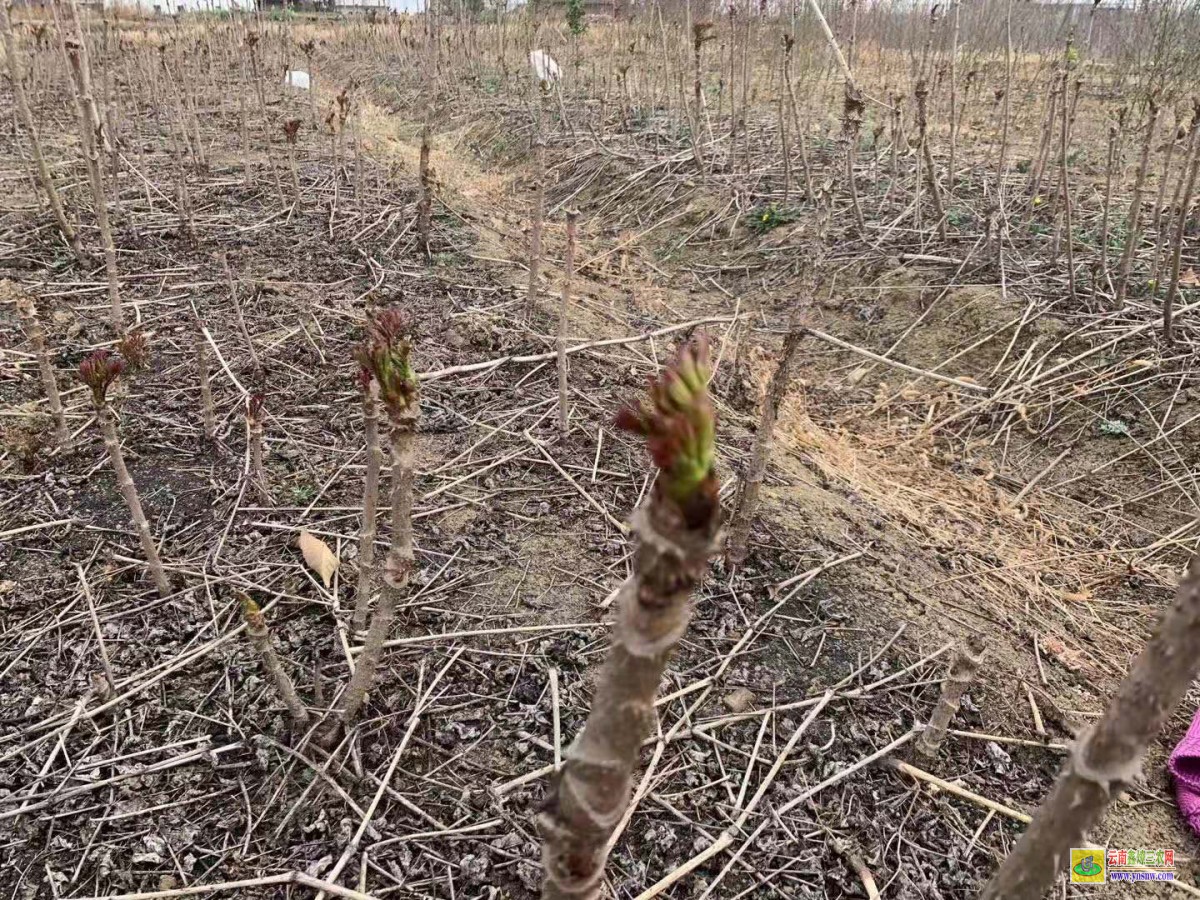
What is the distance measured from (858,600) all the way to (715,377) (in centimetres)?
151

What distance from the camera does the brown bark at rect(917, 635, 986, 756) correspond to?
157cm

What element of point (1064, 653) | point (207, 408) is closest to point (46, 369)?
point (207, 408)

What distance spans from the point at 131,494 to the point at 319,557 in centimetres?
46

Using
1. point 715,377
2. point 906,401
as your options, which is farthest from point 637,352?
point 906,401


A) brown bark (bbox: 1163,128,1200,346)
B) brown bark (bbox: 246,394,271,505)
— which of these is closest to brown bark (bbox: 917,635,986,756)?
brown bark (bbox: 246,394,271,505)

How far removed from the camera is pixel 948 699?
62.6 inches

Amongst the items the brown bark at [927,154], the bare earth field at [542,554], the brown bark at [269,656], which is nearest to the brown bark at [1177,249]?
the bare earth field at [542,554]

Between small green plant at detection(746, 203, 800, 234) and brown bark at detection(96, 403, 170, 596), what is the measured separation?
14.8 feet

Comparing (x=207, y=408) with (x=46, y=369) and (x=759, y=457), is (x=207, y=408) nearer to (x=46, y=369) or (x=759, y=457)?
(x=46, y=369)

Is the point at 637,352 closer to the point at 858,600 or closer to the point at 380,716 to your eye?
the point at 858,600

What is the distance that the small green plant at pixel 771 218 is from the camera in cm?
528

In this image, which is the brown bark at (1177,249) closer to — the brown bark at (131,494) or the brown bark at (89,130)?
the brown bark at (131,494)

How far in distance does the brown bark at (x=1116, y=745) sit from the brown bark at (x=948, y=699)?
92cm

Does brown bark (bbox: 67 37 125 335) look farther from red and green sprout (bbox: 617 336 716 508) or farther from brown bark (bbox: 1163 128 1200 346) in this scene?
brown bark (bbox: 1163 128 1200 346)
